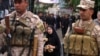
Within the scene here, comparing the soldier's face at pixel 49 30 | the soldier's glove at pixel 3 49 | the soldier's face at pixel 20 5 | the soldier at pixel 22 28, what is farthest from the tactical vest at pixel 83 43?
the soldier's face at pixel 49 30

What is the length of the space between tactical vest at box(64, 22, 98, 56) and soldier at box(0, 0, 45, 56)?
0.52 meters

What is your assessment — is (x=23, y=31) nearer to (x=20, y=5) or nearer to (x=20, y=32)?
(x=20, y=32)

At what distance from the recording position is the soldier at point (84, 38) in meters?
7.05

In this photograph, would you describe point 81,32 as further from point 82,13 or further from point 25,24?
point 25,24

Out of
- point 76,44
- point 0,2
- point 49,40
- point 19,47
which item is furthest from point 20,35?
point 0,2

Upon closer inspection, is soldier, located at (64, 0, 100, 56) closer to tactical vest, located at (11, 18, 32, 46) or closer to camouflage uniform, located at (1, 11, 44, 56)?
camouflage uniform, located at (1, 11, 44, 56)

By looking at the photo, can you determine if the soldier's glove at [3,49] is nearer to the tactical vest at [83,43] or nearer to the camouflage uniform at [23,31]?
the camouflage uniform at [23,31]

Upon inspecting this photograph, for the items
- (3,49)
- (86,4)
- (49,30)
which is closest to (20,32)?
(3,49)

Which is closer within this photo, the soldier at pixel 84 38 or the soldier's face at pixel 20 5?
the soldier's face at pixel 20 5

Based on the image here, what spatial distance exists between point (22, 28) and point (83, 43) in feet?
3.37

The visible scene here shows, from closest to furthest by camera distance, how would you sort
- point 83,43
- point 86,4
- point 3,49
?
point 3,49 → point 83,43 → point 86,4

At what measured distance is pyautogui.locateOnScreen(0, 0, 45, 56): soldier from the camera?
6871 mm

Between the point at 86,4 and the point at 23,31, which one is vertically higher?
the point at 86,4

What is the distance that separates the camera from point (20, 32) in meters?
6.89
